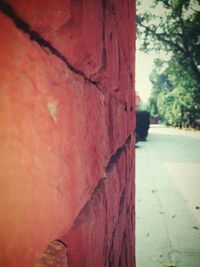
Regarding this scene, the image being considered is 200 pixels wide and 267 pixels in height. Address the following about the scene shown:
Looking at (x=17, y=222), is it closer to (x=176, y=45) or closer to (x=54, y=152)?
(x=54, y=152)

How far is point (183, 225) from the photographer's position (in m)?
3.81

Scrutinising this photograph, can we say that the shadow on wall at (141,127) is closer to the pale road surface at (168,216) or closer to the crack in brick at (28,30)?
the pale road surface at (168,216)

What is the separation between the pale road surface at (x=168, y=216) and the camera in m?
3.02

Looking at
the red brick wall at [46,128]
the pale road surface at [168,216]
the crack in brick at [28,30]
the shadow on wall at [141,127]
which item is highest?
the crack in brick at [28,30]

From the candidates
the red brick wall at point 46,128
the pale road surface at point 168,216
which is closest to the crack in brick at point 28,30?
the red brick wall at point 46,128

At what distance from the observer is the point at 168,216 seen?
4.15 metres

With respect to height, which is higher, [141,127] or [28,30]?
[28,30]

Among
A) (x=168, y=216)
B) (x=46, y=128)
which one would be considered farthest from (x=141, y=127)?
(x=46, y=128)

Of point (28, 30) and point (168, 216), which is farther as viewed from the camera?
point (168, 216)

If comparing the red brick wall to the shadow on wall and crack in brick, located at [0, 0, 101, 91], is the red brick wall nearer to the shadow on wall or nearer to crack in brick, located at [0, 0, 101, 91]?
crack in brick, located at [0, 0, 101, 91]

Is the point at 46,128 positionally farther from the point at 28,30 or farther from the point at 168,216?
the point at 168,216

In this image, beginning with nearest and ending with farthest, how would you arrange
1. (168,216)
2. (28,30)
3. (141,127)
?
1. (28,30)
2. (168,216)
3. (141,127)

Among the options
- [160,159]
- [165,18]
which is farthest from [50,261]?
[165,18]

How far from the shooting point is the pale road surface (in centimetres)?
302
